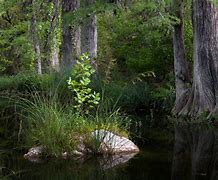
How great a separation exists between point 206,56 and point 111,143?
5825mm

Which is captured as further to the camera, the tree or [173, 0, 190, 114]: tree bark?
[173, 0, 190, 114]: tree bark

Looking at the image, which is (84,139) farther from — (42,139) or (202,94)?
(202,94)

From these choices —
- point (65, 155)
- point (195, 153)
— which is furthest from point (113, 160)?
point (195, 153)

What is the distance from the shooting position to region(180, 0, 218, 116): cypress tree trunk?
13398 mm

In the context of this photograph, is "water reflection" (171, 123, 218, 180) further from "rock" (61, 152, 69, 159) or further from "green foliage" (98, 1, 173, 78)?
"green foliage" (98, 1, 173, 78)

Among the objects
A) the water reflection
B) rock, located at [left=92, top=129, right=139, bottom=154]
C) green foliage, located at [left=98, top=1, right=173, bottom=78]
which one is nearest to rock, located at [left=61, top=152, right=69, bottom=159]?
rock, located at [left=92, top=129, right=139, bottom=154]

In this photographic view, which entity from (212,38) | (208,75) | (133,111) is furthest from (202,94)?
(133,111)

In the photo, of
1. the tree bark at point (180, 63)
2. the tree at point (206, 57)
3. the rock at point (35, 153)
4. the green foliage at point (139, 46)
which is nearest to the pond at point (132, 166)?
the rock at point (35, 153)

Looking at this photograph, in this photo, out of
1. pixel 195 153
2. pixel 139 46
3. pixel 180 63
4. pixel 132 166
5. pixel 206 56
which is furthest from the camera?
pixel 139 46

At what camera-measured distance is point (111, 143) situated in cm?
868

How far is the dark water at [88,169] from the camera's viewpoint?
7.25 m

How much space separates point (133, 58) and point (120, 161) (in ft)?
33.9

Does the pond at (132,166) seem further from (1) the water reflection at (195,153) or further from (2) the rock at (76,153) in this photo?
(2) the rock at (76,153)

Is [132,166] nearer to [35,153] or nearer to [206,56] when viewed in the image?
[35,153]
